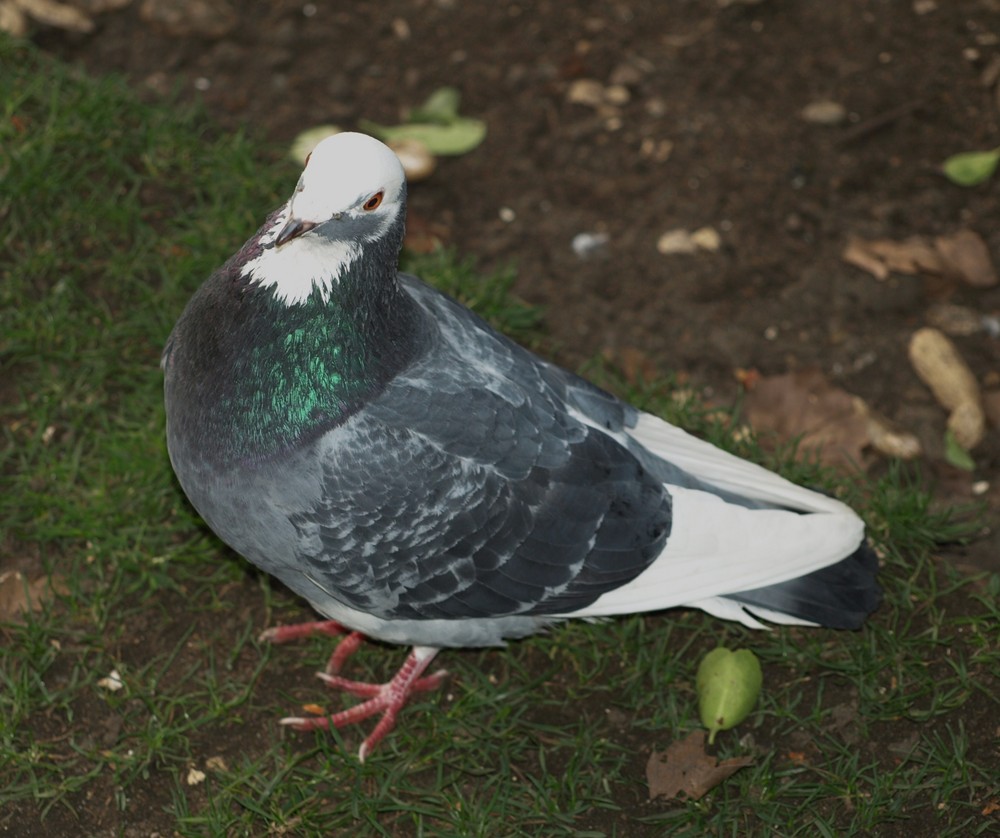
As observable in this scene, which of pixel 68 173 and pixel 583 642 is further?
pixel 68 173

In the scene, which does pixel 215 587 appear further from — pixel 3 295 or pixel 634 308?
pixel 634 308

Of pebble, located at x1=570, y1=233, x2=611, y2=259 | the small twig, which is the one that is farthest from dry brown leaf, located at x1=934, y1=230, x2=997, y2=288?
pebble, located at x1=570, y1=233, x2=611, y2=259

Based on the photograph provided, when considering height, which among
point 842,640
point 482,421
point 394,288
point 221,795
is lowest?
point 842,640

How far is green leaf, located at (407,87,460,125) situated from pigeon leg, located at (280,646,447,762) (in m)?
2.78

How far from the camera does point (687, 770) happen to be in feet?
13.2

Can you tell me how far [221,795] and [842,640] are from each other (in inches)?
87.9

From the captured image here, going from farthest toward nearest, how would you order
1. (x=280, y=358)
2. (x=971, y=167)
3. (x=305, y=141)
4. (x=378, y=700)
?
1. (x=305, y=141)
2. (x=971, y=167)
3. (x=378, y=700)
4. (x=280, y=358)

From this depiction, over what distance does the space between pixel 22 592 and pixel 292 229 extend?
2.18 m

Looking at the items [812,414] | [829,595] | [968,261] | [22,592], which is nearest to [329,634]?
[22,592]

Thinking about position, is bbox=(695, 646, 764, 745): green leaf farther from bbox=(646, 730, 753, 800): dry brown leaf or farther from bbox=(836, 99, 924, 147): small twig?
bbox=(836, 99, 924, 147): small twig

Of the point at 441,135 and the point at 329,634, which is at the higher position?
the point at 441,135

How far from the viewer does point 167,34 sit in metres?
6.08

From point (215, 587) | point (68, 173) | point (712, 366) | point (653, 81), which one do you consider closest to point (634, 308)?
point (712, 366)

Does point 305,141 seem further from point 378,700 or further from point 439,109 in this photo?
point 378,700
